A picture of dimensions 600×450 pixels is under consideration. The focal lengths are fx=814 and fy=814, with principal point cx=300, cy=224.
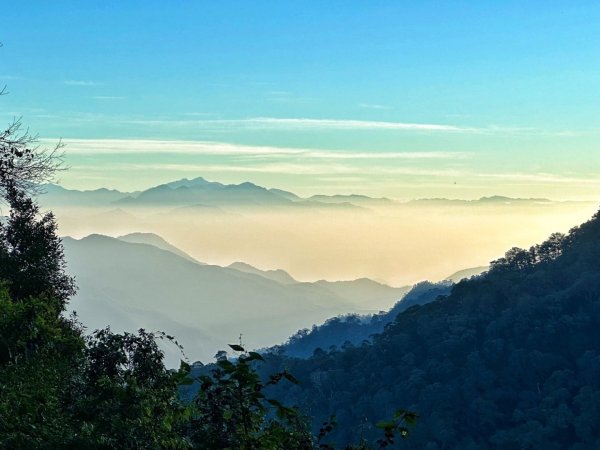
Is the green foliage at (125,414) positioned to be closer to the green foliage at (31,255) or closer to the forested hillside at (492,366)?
the green foliage at (31,255)

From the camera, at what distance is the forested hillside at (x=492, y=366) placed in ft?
328

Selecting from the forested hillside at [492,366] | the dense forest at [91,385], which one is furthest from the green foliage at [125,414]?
the forested hillside at [492,366]

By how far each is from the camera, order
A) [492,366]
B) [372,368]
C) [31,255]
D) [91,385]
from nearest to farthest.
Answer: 1. [91,385]
2. [31,255]
3. [492,366]
4. [372,368]

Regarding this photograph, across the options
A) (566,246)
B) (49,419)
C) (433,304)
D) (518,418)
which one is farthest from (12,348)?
(566,246)

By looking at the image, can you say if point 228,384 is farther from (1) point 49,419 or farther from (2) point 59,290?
(2) point 59,290

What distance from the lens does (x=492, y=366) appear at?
11631cm

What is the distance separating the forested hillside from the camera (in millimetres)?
99875

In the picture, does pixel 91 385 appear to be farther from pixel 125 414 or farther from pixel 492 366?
pixel 492 366

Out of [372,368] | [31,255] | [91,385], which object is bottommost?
[372,368]

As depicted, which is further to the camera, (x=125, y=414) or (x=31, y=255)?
(x=31, y=255)

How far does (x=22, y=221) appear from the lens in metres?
37.9

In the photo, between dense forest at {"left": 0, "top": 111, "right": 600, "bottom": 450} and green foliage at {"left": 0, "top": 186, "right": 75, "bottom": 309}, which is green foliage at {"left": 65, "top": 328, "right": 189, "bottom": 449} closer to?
dense forest at {"left": 0, "top": 111, "right": 600, "bottom": 450}

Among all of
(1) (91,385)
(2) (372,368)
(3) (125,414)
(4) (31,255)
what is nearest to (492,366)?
(2) (372,368)

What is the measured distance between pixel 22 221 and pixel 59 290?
3705 millimetres
